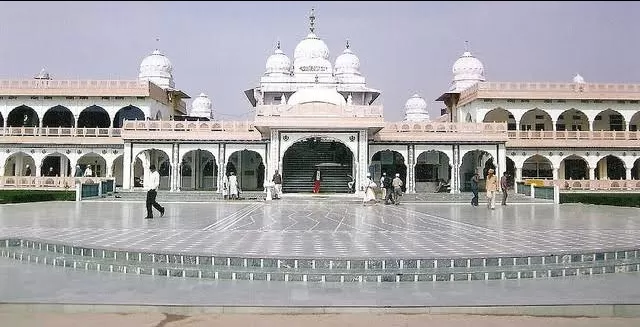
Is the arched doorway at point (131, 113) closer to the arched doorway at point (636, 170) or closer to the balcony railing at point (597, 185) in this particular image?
the balcony railing at point (597, 185)

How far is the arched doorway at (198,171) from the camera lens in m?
34.8

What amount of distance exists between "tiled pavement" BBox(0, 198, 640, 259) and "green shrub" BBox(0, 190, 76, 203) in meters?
7.55

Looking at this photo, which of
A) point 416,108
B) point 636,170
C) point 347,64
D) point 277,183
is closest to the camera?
point 277,183

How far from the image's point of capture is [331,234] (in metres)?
11.3

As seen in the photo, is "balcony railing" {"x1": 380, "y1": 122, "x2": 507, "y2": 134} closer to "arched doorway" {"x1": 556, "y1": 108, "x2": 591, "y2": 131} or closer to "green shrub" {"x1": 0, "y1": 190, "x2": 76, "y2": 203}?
"arched doorway" {"x1": 556, "y1": 108, "x2": 591, "y2": 131}

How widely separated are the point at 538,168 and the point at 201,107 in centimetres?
2826

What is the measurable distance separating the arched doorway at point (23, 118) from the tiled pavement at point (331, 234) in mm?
22498

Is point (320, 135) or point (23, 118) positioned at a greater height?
point (23, 118)

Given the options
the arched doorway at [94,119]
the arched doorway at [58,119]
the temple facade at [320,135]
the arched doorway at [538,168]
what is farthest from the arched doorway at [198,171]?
the arched doorway at [538,168]

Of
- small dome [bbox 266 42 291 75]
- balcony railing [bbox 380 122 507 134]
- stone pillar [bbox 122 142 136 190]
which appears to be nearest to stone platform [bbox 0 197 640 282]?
balcony railing [bbox 380 122 507 134]

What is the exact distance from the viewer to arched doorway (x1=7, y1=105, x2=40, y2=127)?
118 feet

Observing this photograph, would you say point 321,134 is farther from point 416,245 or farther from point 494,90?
point 416,245

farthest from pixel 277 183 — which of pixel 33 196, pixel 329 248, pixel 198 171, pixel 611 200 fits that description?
pixel 329 248

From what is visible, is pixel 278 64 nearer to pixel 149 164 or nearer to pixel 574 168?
pixel 149 164
